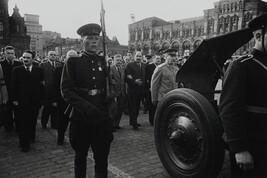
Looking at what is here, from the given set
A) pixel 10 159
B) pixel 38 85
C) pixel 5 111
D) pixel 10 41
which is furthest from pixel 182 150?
pixel 10 41

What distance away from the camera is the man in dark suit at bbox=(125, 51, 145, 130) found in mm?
6516

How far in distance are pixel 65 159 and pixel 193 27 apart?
52.9 m

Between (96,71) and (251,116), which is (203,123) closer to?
(251,116)

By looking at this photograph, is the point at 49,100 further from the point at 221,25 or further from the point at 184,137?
the point at 221,25

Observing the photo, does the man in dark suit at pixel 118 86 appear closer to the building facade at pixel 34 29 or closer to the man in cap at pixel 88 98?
the man in cap at pixel 88 98

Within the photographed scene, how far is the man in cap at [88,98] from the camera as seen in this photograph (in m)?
2.86

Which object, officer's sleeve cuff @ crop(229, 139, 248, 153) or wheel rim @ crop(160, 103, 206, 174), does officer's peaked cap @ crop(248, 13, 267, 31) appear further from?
wheel rim @ crop(160, 103, 206, 174)

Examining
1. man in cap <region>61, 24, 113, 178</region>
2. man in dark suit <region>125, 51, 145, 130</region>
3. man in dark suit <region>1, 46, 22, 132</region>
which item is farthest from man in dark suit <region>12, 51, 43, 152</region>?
man in dark suit <region>125, 51, 145, 130</region>

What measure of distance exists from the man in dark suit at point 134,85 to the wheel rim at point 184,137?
124 inches

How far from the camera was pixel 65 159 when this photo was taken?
4.22 meters

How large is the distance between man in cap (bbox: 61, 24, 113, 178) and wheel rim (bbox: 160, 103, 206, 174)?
2.74ft

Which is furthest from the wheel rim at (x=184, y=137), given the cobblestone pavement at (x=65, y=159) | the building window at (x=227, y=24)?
the building window at (x=227, y=24)

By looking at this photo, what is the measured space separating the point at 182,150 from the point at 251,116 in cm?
129

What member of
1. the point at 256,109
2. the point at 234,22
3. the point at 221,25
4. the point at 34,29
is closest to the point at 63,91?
the point at 256,109
